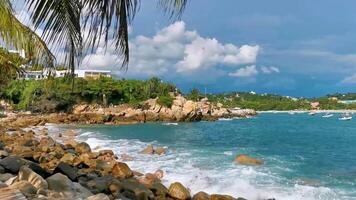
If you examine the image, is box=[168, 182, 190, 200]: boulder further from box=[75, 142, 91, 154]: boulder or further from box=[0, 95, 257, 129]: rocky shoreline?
box=[0, 95, 257, 129]: rocky shoreline

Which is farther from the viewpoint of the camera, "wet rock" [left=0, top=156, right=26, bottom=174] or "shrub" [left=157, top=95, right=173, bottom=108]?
"shrub" [left=157, top=95, right=173, bottom=108]

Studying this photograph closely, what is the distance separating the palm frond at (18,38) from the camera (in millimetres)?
6472

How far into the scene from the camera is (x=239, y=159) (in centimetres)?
2383

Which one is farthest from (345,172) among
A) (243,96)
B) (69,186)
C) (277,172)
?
(243,96)

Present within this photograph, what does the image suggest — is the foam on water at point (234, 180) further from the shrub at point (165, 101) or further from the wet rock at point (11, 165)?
the shrub at point (165, 101)

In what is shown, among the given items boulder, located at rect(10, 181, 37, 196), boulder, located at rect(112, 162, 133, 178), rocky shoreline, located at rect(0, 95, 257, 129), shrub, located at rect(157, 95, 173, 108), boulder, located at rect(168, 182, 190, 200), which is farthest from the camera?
shrub, located at rect(157, 95, 173, 108)

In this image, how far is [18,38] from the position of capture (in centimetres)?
700

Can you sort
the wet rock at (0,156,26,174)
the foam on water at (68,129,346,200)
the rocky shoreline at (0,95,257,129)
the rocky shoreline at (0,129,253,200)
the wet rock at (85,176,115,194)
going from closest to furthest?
1. the rocky shoreline at (0,129,253,200)
2. the wet rock at (0,156,26,174)
3. the wet rock at (85,176,115,194)
4. the foam on water at (68,129,346,200)
5. the rocky shoreline at (0,95,257,129)

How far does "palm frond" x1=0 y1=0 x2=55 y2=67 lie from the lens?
6.47m

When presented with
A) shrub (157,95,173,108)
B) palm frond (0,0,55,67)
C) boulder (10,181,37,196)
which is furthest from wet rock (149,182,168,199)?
shrub (157,95,173,108)

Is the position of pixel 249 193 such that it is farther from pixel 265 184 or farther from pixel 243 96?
pixel 243 96

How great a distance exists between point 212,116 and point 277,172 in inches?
2641

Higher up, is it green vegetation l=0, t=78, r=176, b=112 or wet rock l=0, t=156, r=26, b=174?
green vegetation l=0, t=78, r=176, b=112

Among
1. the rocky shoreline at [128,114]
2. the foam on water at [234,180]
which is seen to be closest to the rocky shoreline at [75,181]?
the foam on water at [234,180]
